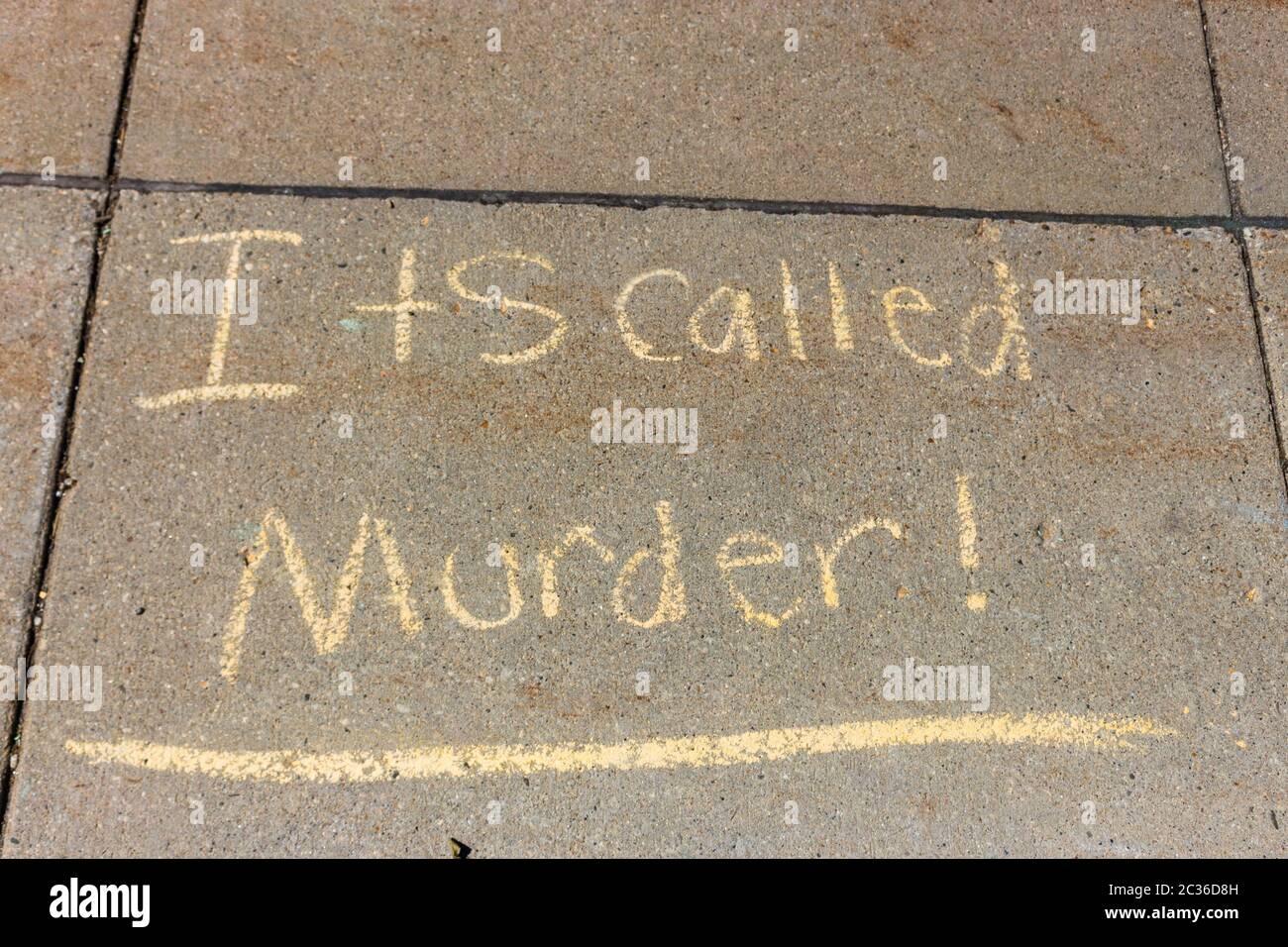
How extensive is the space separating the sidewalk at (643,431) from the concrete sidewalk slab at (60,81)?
2 cm

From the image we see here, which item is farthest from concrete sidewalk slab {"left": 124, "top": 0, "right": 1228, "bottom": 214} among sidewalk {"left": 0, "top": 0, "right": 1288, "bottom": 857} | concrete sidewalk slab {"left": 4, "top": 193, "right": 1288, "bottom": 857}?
concrete sidewalk slab {"left": 4, "top": 193, "right": 1288, "bottom": 857}

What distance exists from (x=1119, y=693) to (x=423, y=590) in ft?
7.21

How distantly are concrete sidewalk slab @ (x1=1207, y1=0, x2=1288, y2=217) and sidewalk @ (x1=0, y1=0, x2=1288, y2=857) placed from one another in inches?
0.9

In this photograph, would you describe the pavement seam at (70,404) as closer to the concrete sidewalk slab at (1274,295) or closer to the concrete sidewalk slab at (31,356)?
the concrete sidewalk slab at (31,356)

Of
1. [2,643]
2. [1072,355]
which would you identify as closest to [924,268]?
[1072,355]

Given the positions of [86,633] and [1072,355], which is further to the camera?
[1072,355]

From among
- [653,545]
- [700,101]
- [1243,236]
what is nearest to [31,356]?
[653,545]

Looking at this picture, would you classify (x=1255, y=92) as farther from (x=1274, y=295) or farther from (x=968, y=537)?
(x=968, y=537)

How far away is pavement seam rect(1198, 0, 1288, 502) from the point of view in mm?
2980

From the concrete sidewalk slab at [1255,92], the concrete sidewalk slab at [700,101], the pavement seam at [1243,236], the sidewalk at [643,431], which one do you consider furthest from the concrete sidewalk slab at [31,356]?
the concrete sidewalk slab at [1255,92]

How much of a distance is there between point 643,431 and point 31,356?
6.48ft
